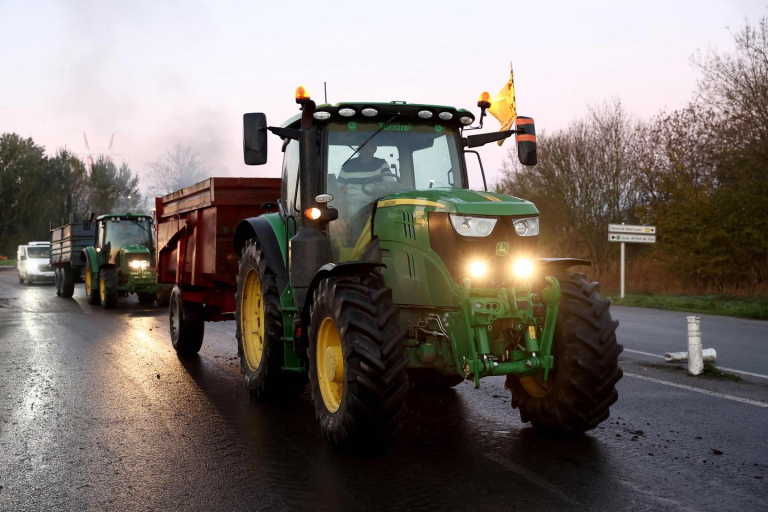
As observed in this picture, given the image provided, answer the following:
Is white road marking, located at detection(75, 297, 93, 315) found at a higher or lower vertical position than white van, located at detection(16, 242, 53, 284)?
lower

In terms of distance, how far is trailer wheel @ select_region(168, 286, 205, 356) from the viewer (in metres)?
10.4

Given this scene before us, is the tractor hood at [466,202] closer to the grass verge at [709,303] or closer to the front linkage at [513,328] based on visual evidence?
the front linkage at [513,328]

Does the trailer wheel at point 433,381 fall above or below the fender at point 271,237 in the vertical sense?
below

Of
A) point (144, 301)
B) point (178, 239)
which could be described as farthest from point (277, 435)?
point (144, 301)

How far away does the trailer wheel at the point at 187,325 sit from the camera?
10.4 meters

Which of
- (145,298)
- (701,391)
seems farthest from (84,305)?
(701,391)

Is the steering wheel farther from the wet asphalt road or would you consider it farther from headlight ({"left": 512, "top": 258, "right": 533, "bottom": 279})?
the wet asphalt road

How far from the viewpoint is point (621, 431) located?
20.1 ft

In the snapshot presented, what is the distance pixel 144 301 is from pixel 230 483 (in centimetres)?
1774

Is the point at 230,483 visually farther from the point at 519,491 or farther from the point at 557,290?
the point at 557,290

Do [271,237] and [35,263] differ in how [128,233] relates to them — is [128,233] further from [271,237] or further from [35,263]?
[271,237]

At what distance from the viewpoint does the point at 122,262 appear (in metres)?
20.2

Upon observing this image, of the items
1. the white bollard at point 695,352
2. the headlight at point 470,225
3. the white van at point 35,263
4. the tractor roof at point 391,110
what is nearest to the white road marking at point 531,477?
the headlight at point 470,225

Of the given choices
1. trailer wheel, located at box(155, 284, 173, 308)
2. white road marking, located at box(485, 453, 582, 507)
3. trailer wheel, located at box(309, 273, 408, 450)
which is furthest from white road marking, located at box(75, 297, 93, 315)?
white road marking, located at box(485, 453, 582, 507)
